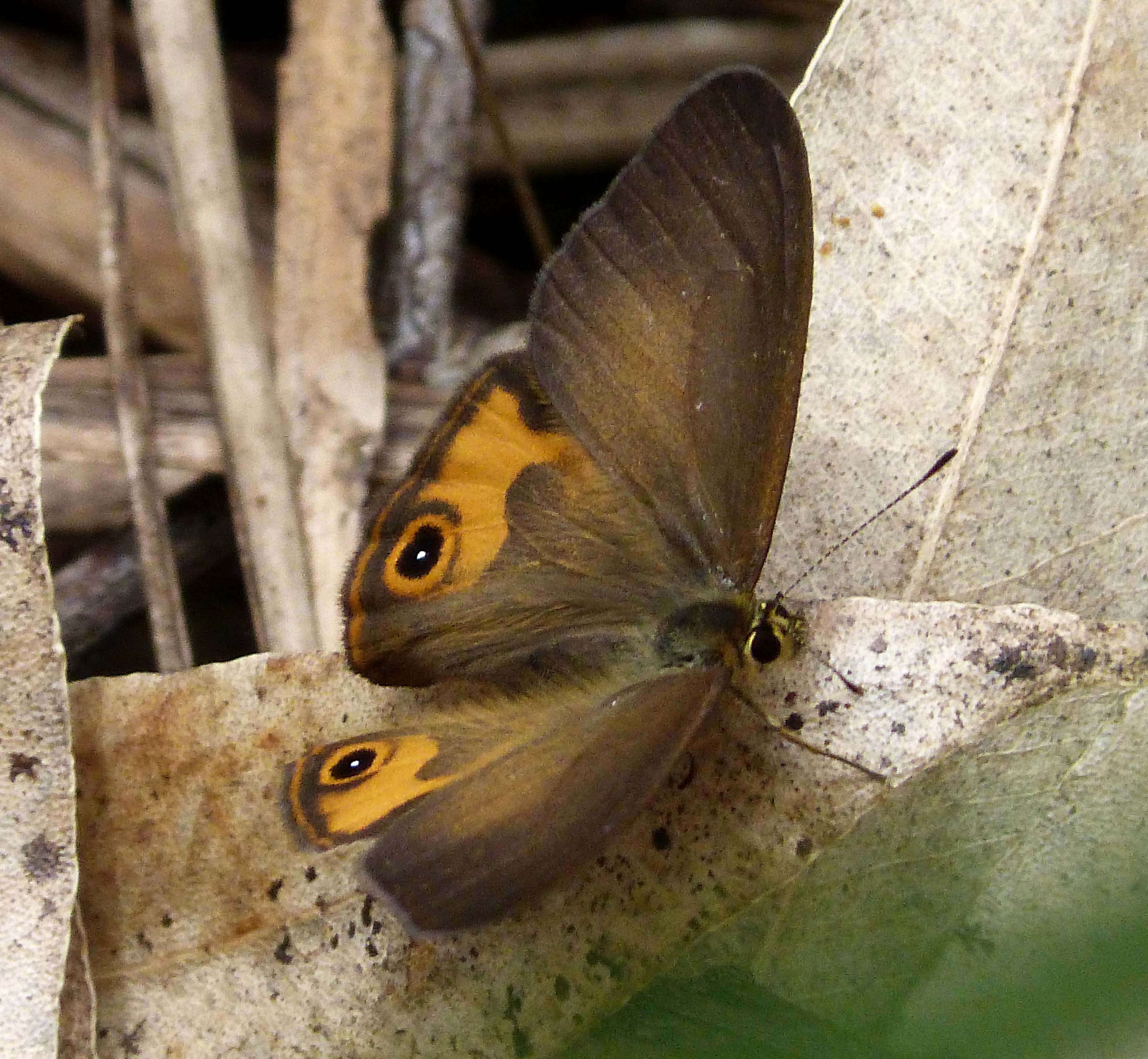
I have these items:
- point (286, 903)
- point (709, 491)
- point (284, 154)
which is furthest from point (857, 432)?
point (284, 154)

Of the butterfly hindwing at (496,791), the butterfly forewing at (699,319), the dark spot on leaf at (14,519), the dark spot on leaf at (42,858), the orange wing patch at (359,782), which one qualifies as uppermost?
the butterfly forewing at (699,319)

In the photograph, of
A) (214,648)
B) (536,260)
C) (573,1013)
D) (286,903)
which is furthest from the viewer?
(536,260)

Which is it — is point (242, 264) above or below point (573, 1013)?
above

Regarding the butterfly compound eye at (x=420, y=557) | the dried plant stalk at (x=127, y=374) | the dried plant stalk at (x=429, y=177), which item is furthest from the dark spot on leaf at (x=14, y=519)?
the dried plant stalk at (x=429, y=177)

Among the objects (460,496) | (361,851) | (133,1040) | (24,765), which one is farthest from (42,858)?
(460,496)

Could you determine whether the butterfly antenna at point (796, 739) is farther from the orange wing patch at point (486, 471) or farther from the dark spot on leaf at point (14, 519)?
the dark spot on leaf at point (14, 519)

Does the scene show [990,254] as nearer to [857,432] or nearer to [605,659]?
[857,432]
